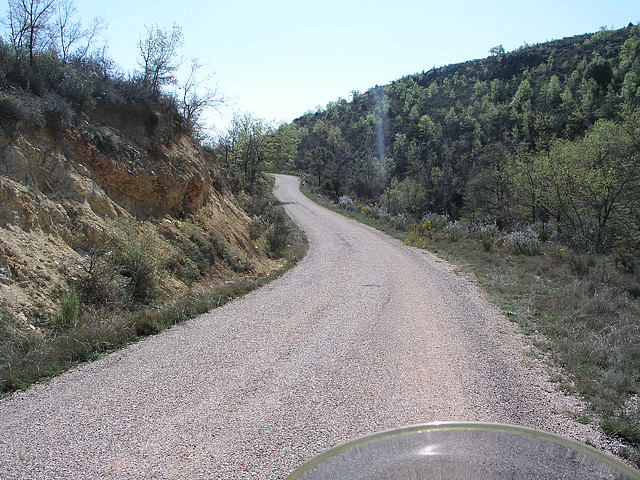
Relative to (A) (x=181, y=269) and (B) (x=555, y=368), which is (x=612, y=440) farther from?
(A) (x=181, y=269)

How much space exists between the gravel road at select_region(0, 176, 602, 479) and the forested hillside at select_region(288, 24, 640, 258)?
13068 millimetres

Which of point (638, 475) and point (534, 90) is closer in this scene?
point (638, 475)

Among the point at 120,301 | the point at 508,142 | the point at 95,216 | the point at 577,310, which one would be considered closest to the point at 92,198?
the point at 95,216

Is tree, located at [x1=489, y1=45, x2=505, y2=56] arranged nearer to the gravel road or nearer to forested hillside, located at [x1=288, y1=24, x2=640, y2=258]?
forested hillside, located at [x1=288, y1=24, x2=640, y2=258]

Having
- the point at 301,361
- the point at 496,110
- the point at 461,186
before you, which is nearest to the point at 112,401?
the point at 301,361

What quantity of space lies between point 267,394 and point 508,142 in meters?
64.0

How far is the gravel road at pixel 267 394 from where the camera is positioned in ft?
11.5

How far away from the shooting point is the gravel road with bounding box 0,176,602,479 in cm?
351

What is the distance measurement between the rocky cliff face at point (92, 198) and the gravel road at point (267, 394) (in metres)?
2.20

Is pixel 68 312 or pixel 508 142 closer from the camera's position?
pixel 68 312

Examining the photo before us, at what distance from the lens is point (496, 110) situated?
72.6m

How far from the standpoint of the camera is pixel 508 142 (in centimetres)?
6109

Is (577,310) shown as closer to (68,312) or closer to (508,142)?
(68,312)

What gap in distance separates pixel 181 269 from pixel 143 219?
6.05 ft
